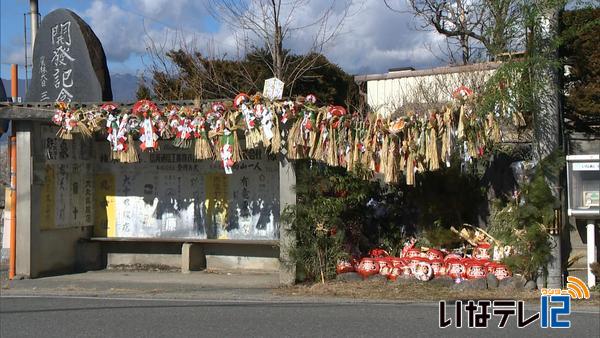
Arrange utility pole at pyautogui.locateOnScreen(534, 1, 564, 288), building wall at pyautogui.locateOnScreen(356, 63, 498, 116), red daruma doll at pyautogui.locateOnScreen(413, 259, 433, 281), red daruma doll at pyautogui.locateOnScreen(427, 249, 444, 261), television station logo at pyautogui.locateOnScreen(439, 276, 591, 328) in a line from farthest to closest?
1. building wall at pyautogui.locateOnScreen(356, 63, 498, 116)
2. red daruma doll at pyautogui.locateOnScreen(427, 249, 444, 261)
3. red daruma doll at pyautogui.locateOnScreen(413, 259, 433, 281)
4. utility pole at pyautogui.locateOnScreen(534, 1, 564, 288)
5. television station logo at pyautogui.locateOnScreen(439, 276, 591, 328)

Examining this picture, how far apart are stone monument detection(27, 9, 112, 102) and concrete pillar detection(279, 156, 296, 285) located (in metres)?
3.98

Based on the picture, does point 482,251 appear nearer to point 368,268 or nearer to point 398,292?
point 398,292

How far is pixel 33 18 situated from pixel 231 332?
10.3 metres

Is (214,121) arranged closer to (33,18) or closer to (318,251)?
(318,251)

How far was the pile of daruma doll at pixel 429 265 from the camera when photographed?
1203cm

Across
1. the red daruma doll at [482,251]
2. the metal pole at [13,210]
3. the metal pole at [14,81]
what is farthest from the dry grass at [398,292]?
the metal pole at [14,81]

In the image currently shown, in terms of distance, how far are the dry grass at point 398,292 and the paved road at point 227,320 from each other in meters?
0.70

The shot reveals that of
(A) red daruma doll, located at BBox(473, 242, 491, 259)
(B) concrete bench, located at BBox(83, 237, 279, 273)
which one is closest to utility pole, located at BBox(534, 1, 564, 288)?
(A) red daruma doll, located at BBox(473, 242, 491, 259)

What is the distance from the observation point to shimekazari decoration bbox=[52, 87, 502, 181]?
466 inches

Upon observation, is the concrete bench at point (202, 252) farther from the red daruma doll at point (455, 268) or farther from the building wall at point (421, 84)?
the building wall at point (421, 84)

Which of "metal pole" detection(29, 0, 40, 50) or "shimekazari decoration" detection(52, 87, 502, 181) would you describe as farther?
"metal pole" detection(29, 0, 40, 50)

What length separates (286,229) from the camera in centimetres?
1256

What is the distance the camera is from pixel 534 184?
11602 millimetres

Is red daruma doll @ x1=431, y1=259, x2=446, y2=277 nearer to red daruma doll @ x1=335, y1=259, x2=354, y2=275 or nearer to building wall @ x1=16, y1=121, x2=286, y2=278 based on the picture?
red daruma doll @ x1=335, y1=259, x2=354, y2=275
